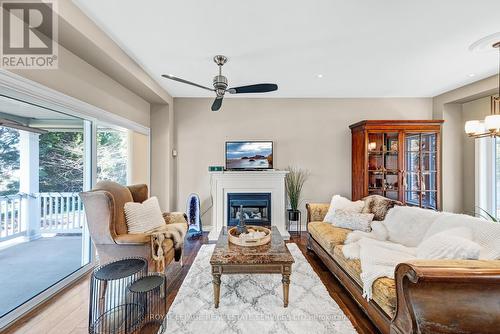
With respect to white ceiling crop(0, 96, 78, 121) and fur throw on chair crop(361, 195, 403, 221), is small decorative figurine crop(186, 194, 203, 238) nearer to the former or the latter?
white ceiling crop(0, 96, 78, 121)

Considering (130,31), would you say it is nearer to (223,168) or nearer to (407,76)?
(223,168)

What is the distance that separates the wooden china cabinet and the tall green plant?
42.6 inches

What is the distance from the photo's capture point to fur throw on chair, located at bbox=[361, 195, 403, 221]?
307 cm

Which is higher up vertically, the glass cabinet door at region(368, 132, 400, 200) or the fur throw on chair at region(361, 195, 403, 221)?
the glass cabinet door at region(368, 132, 400, 200)

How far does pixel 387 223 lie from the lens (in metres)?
2.85

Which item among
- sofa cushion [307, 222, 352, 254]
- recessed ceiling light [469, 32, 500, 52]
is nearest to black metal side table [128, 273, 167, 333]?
sofa cushion [307, 222, 352, 254]

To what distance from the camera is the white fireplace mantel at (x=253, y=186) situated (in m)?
4.31

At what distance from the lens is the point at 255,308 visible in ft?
6.80

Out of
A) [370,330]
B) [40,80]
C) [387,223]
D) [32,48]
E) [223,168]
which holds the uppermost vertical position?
[32,48]

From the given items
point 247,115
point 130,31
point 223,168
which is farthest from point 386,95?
point 130,31

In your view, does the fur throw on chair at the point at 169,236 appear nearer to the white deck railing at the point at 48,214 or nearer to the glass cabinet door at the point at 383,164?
the white deck railing at the point at 48,214

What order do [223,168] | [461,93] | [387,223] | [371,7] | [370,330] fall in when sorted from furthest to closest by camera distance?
[223,168]
[461,93]
[387,223]
[371,7]
[370,330]

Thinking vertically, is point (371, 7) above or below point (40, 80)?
above

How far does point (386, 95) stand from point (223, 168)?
11.7ft
